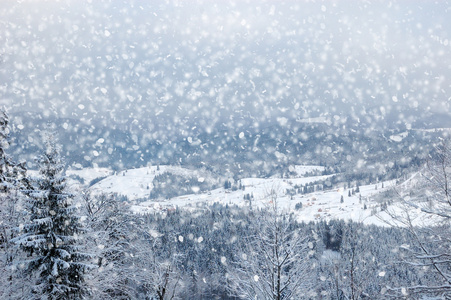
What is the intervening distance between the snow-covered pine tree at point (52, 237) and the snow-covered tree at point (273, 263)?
Result: 7.54 meters

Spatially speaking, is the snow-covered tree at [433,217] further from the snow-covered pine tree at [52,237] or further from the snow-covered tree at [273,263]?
the snow-covered pine tree at [52,237]

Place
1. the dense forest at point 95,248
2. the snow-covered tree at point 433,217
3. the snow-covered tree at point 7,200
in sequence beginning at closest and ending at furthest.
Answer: the snow-covered tree at point 433,217 → the dense forest at point 95,248 → the snow-covered tree at point 7,200

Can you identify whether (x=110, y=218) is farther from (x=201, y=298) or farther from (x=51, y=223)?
(x=201, y=298)

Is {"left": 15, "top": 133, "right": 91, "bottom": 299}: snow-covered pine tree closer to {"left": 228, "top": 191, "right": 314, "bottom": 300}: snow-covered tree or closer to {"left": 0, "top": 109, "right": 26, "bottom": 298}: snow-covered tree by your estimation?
{"left": 0, "top": 109, "right": 26, "bottom": 298}: snow-covered tree

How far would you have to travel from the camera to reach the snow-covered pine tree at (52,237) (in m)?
13.1

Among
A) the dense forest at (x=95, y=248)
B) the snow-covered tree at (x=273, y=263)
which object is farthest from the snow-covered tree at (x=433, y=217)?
the snow-covered tree at (x=273, y=263)

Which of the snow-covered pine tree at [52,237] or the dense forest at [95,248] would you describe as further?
the snow-covered pine tree at [52,237]

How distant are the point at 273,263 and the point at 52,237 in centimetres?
988

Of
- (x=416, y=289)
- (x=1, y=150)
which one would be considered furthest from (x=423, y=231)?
(x=1, y=150)

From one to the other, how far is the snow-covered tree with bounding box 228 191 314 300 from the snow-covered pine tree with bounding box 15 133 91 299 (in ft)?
24.7

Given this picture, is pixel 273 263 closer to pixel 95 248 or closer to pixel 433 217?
pixel 433 217

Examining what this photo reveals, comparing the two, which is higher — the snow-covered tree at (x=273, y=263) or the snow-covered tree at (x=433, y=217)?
the snow-covered tree at (x=433, y=217)

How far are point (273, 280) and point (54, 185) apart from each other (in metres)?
10.6

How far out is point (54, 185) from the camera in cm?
1400
